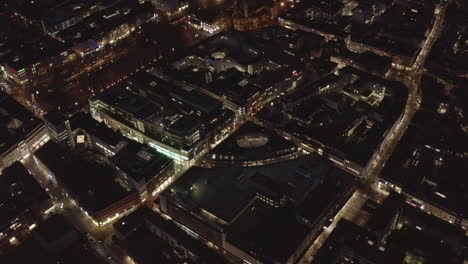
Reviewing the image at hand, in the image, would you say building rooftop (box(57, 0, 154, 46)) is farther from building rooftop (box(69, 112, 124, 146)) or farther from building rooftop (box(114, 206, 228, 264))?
building rooftop (box(114, 206, 228, 264))

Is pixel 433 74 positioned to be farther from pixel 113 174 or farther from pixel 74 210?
pixel 74 210

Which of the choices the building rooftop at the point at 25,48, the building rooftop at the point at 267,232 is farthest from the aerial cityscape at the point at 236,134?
the building rooftop at the point at 25,48

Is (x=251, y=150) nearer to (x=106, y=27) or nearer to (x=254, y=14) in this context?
(x=254, y=14)

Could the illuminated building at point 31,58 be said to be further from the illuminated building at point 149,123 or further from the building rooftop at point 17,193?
the building rooftop at point 17,193

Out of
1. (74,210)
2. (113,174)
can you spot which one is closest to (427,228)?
(113,174)

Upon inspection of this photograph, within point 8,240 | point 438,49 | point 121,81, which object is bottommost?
point 8,240

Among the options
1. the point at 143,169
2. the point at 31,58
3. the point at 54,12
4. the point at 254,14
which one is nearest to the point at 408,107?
the point at 254,14
